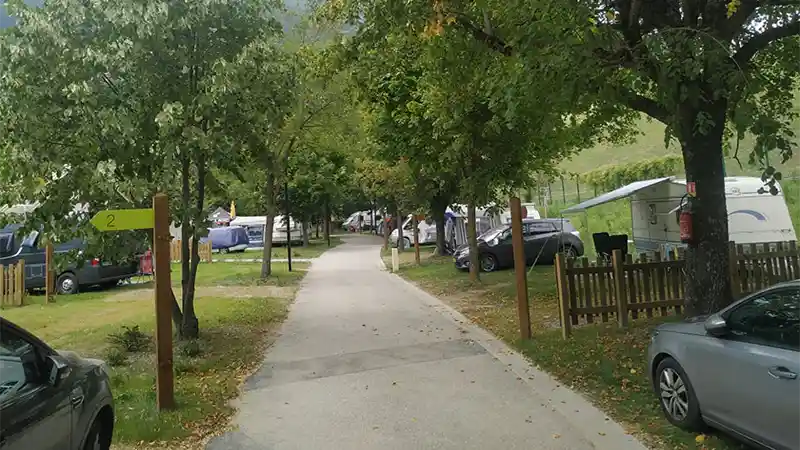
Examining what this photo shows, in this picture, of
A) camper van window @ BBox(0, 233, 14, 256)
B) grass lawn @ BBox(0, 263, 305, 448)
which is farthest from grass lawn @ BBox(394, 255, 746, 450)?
camper van window @ BBox(0, 233, 14, 256)

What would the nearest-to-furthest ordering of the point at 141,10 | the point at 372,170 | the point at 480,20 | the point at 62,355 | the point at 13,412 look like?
1. the point at 13,412
2. the point at 62,355
3. the point at 141,10
4. the point at 480,20
5. the point at 372,170

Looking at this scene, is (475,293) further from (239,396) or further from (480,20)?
(239,396)

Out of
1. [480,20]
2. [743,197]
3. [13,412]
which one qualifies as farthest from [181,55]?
[743,197]

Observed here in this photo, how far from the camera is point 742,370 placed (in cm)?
452

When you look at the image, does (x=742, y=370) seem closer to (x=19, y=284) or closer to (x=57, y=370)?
(x=57, y=370)

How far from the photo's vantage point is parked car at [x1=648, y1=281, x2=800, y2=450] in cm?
414

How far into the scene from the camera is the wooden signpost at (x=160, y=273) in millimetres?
6436

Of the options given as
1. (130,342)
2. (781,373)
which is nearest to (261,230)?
(130,342)

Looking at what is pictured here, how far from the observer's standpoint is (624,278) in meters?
9.82

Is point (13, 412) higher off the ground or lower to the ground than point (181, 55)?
lower

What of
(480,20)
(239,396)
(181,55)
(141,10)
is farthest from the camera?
(480,20)

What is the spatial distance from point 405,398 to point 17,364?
391cm

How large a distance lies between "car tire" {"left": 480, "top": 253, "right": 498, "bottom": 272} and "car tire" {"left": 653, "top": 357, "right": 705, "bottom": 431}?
15679 millimetres

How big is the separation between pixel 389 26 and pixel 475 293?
8180 mm
